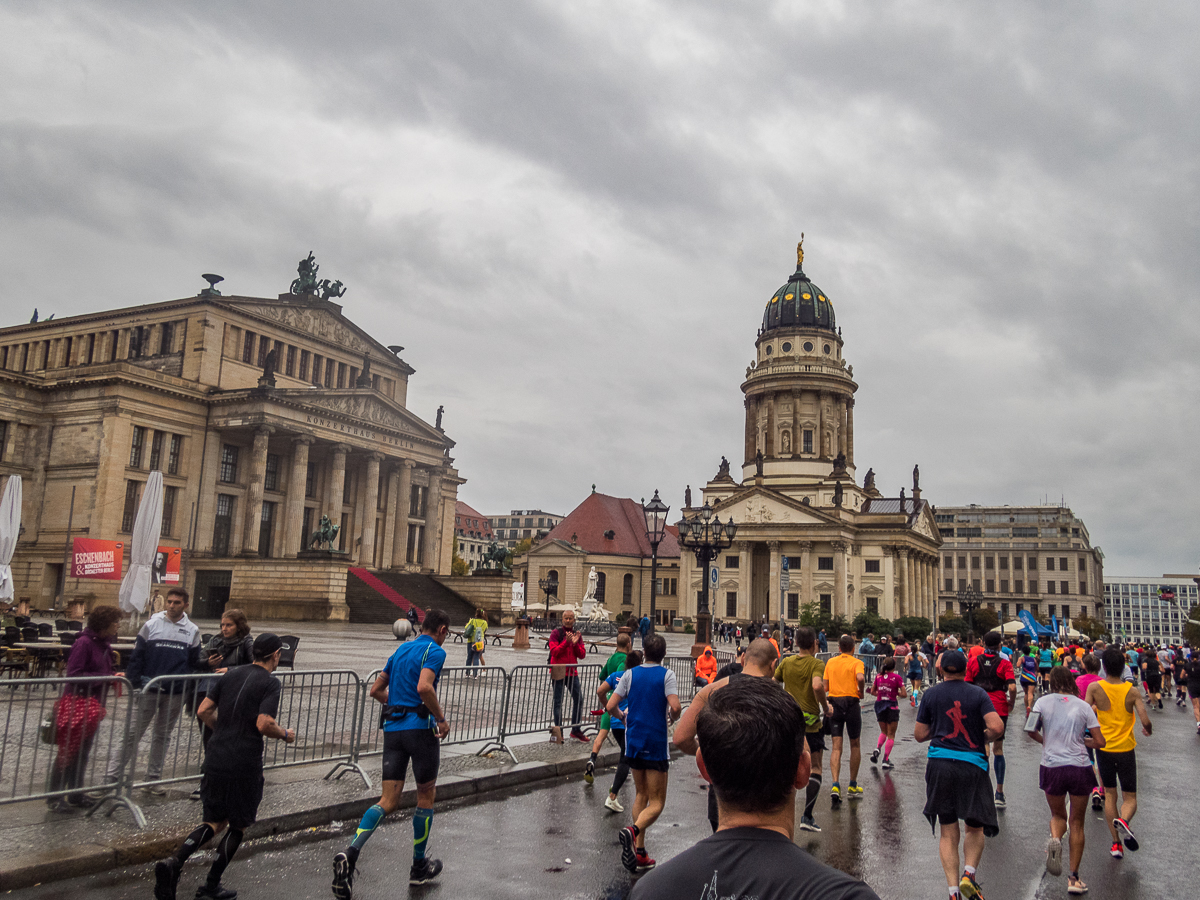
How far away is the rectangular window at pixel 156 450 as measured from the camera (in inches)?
2064

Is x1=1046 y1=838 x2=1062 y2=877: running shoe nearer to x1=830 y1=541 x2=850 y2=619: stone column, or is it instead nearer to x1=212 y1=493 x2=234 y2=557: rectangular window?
x1=212 y1=493 x2=234 y2=557: rectangular window

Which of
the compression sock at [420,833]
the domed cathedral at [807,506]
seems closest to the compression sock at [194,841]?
the compression sock at [420,833]

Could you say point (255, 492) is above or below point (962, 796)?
above

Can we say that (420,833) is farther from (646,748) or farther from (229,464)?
(229,464)

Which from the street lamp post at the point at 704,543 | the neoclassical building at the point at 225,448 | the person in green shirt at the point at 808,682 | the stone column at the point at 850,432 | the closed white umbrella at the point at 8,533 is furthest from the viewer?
the stone column at the point at 850,432

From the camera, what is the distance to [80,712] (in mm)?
8391

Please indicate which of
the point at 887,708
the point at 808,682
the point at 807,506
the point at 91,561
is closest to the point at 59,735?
the point at 808,682

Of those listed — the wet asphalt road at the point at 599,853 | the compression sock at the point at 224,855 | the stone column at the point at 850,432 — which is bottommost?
the wet asphalt road at the point at 599,853

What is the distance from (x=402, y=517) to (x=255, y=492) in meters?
10.9

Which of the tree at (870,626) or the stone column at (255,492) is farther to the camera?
the tree at (870,626)

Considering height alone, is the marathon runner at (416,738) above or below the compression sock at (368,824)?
above

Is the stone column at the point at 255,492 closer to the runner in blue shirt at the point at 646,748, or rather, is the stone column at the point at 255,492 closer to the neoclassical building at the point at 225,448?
the neoclassical building at the point at 225,448

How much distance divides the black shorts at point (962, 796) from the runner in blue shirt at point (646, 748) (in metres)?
2.06

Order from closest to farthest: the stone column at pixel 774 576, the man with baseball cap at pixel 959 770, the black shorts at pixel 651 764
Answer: the man with baseball cap at pixel 959 770 < the black shorts at pixel 651 764 < the stone column at pixel 774 576
